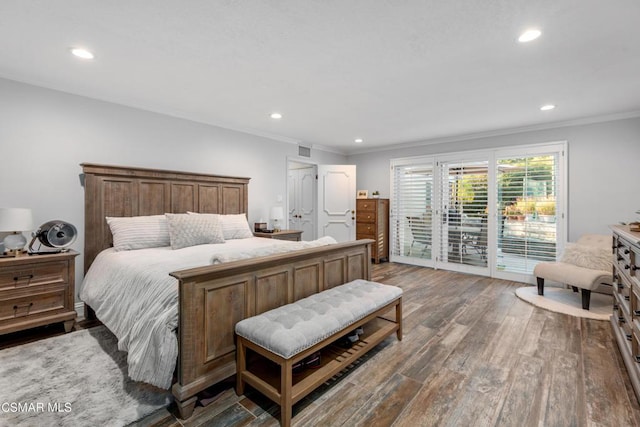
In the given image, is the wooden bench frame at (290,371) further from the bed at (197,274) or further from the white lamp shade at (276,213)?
the white lamp shade at (276,213)

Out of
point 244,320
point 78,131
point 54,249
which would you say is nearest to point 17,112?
point 78,131

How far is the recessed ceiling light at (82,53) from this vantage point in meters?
2.38

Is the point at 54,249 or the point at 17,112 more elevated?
the point at 17,112

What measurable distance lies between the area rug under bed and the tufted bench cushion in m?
0.74

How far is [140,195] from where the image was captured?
359 cm

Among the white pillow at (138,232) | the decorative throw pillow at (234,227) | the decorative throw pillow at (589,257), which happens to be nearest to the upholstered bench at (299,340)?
the white pillow at (138,232)

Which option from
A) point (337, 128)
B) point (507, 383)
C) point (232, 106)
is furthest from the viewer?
point (337, 128)

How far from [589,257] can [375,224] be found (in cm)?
321

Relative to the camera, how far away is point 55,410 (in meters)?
1.74

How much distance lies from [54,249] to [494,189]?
5846mm

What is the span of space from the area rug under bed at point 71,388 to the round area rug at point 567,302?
158 inches

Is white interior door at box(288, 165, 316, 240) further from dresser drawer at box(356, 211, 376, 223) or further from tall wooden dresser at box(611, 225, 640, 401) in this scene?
tall wooden dresser at box(611, 225, 640, 401)

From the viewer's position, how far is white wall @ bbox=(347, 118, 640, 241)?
154 inches

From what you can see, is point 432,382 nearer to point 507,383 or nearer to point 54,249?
point 507,383
